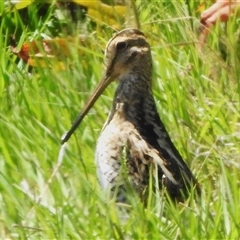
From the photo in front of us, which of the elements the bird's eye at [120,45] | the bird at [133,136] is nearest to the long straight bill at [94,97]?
the bird at [133,136]

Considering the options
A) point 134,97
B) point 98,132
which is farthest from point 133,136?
point 98,132

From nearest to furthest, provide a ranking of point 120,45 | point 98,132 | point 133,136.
Answer: point 133,136, point 120,45, point 98,132

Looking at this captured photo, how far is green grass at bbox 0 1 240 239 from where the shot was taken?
126 inches

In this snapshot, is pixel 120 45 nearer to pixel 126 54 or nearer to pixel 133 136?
pixel 126 54

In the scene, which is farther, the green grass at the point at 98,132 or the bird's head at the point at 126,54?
the bird's head at the point at 126,54

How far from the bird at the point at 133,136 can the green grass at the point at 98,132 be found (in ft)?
0.28

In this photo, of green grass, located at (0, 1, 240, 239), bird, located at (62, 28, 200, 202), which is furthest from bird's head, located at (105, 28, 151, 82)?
green grass, located at (0, 1, 240, 239)

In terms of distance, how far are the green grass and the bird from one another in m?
0.09

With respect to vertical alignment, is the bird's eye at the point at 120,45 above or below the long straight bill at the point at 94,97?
above

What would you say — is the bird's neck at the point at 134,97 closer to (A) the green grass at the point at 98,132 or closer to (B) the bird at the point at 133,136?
(B) the bird at the point at 133,136

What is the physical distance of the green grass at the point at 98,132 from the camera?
3189 millimetres

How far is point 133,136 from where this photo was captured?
3670mm

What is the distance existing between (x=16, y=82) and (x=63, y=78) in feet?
0.63

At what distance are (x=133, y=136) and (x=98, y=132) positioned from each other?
1.23 feet
